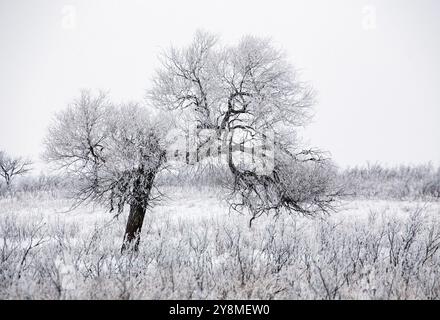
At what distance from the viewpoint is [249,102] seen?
6.98 meters

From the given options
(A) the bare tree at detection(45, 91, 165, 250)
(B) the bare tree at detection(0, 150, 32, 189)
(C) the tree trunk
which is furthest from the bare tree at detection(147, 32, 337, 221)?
(B) the bare tree at detection(0, 150, 32, 189)

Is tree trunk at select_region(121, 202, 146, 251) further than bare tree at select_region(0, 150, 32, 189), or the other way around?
bare tree at select_region(0, 150, 32, 189)

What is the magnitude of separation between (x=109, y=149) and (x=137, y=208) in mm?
1727

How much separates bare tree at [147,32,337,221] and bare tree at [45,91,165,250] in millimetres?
1159

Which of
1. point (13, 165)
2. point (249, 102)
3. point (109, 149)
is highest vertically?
point (249, 102)

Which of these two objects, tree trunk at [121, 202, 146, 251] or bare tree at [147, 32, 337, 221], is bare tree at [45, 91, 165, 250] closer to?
tree trunk at [121, 202, 146, 251]

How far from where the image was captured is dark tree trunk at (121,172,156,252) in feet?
21.7

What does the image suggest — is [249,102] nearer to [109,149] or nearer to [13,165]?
[109,149]

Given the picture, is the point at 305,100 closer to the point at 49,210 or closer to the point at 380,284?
the point at 380,284

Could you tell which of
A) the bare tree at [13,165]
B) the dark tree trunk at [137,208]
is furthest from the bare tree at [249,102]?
the bare tree at [13,165]

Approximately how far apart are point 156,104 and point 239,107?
2.23 metres

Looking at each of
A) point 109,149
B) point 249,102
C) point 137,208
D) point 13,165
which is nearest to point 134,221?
point 137,208

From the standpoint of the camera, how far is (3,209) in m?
16.5
